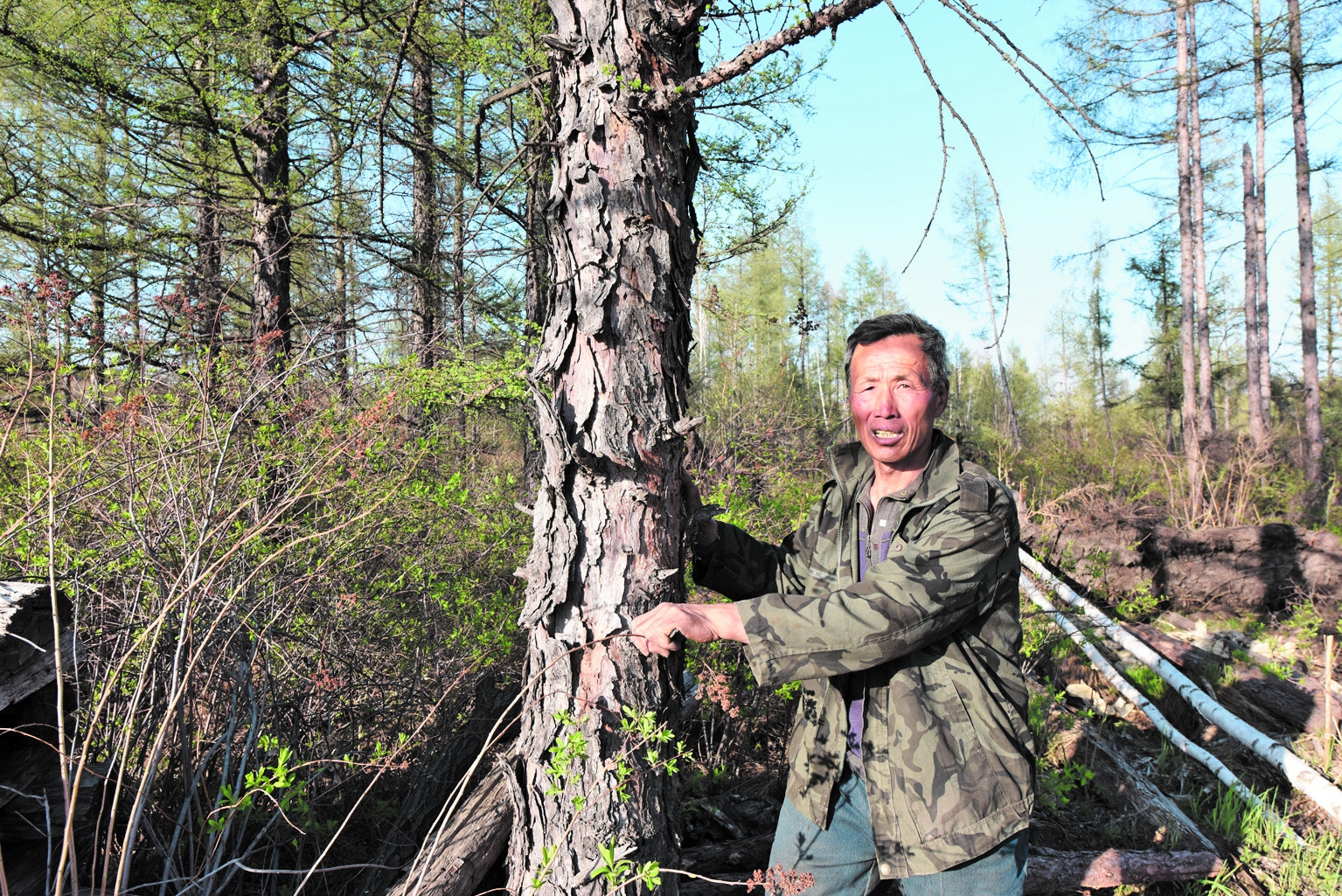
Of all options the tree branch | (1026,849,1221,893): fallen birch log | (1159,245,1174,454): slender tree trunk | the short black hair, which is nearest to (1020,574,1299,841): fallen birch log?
(1026,849,1221,893): fallen birch log

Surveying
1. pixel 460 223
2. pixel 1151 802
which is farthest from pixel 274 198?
pixel 1151 802

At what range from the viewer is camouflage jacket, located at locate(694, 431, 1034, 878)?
6.14 feet

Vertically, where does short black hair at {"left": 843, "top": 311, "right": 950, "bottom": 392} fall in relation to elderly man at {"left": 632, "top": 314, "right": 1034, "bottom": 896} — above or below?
above

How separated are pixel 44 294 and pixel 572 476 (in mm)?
1924

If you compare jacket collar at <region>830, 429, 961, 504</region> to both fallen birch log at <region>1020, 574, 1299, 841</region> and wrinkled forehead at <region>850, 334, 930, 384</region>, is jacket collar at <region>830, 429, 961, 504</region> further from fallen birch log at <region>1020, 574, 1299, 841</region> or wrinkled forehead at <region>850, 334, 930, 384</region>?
fallen birch log at <region>1020, 574, 1299, 841</region>

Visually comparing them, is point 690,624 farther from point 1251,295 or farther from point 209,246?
point 1251,295

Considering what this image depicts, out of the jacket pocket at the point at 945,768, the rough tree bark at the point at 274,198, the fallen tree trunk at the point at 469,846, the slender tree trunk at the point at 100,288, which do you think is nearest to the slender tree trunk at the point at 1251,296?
the jacket pocket at the point at 945,768

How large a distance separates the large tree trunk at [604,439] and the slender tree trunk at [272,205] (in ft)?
14.9

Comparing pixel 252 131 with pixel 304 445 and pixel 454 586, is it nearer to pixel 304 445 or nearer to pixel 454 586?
pixel 304 445

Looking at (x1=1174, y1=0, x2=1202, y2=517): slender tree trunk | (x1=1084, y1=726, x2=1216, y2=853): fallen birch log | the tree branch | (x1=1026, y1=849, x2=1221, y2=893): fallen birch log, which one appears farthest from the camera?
(x1=1174, y1=0, x2=1202, y2=517): slender tree trunk

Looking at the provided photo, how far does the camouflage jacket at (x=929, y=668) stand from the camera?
1.87 meters

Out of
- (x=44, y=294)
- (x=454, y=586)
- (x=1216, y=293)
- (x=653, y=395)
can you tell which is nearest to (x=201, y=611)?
(x=44, y=294)

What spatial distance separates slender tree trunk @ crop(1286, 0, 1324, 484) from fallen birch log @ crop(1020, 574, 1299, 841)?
432 inches

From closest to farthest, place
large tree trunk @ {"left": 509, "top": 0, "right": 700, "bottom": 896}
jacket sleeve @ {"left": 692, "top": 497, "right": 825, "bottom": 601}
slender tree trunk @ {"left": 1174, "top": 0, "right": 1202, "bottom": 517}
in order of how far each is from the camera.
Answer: large tree trunk @ {"left": 509, "top": 0, "right": 700, "bottom": 896} < jacket sleeve @ {"left": 692, "top": 497, "right": 825, "bottom": 601} < slender tree trunk @ {"left": 1174, "top": 0, "right": 1202, "bottom": 517}
